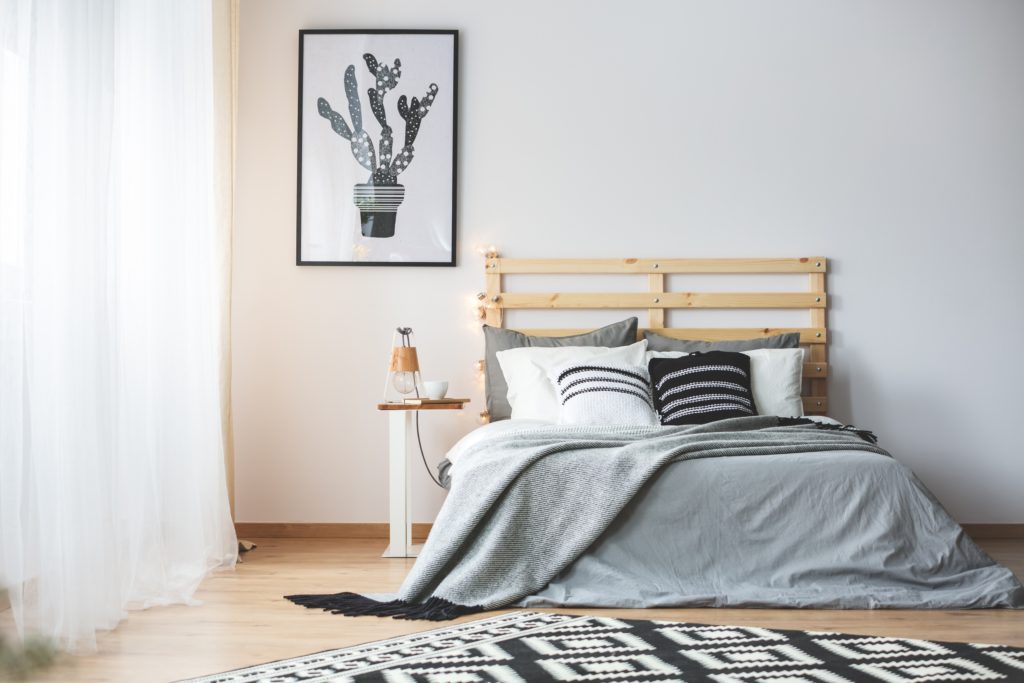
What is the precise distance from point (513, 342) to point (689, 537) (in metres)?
1.47

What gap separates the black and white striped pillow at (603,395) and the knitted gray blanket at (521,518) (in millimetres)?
540

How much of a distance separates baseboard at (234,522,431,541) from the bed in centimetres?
131

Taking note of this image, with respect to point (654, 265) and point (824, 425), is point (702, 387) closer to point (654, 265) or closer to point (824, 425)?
point (824, 425)

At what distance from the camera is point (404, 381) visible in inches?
149

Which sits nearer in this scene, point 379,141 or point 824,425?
point 824,425

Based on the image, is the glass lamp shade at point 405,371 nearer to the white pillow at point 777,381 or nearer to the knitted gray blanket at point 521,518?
the knitted gray blanket at point 521,518

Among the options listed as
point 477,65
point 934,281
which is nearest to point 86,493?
point 477,65

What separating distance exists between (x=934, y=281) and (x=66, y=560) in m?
3.68

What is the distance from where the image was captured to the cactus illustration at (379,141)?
4.20m

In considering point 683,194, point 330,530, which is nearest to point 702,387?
point 683,194

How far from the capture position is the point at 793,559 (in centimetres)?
276

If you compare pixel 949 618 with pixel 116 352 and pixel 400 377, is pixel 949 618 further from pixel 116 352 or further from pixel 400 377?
pixel 116 352

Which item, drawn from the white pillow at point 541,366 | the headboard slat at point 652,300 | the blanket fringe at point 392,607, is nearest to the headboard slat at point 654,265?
the headboard slat at point 652,300

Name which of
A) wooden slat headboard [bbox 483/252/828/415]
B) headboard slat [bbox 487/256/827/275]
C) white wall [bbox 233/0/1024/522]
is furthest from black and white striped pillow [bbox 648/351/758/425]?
white wall [bbox 233/0/1024/522]
